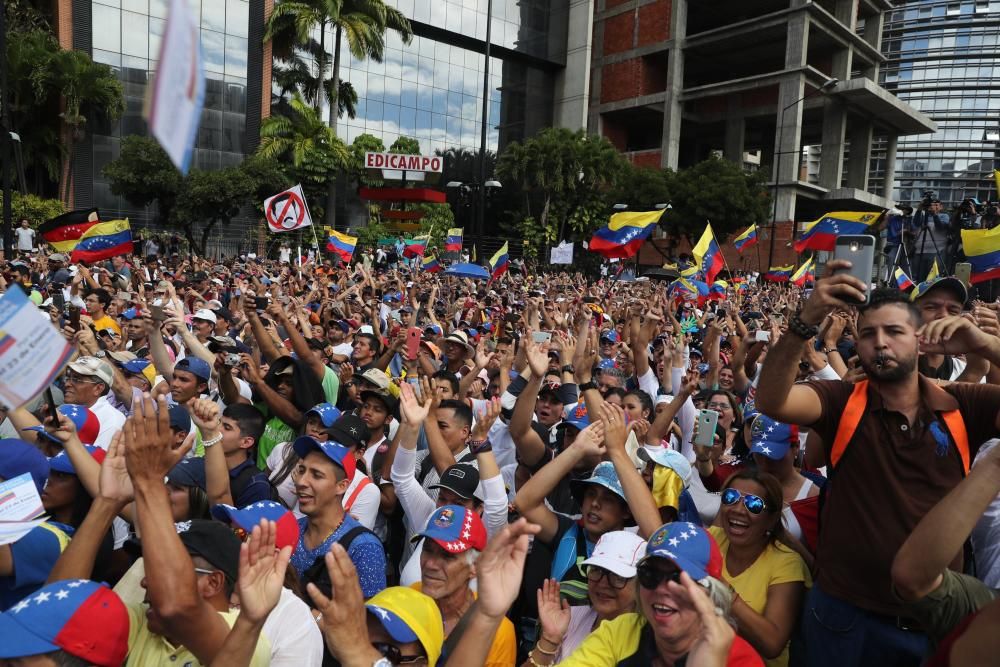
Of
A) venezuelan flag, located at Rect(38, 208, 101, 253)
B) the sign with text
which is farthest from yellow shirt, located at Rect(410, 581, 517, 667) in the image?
the sign with text

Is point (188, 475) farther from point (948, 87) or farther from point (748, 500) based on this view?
point (948, 87)

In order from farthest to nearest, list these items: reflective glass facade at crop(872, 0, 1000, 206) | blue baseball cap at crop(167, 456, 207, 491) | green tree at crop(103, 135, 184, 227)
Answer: reflective glass facade at crop(872, 0, 1000, 206), green tree at crop(103, 135, 184, 227), blue baseball cap at crop(167, 456, 207, 491)

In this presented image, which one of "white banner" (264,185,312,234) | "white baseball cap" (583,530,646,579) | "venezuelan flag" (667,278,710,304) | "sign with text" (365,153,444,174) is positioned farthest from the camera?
"sign with text" (365,153,444,174)

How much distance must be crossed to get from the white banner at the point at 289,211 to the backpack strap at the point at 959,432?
1174 cm

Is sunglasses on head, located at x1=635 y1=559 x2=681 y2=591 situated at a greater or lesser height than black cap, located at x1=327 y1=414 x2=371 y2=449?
greater

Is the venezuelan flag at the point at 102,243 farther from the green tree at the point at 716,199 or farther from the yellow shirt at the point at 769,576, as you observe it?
the green tree at the point at 716,199

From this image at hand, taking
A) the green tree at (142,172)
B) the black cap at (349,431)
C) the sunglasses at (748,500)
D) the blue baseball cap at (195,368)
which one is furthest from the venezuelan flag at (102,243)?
the green tree at (142,172)

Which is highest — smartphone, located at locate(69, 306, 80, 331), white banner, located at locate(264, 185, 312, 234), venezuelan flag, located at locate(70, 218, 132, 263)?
white banner, located at locate(264, 185, 312, 234)

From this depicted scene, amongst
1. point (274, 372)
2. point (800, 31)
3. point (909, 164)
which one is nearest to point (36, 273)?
point (274, 372)

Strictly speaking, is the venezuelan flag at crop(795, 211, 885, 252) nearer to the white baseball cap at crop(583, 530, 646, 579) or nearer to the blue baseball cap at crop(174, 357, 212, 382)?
the blue baseball cap at crop(174, 357, 212, 382)

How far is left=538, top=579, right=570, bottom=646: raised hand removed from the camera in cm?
259

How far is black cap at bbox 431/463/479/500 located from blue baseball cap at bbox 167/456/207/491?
1.20 meters

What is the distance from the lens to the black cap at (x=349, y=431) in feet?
14.1

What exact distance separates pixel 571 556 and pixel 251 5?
3659 cm
